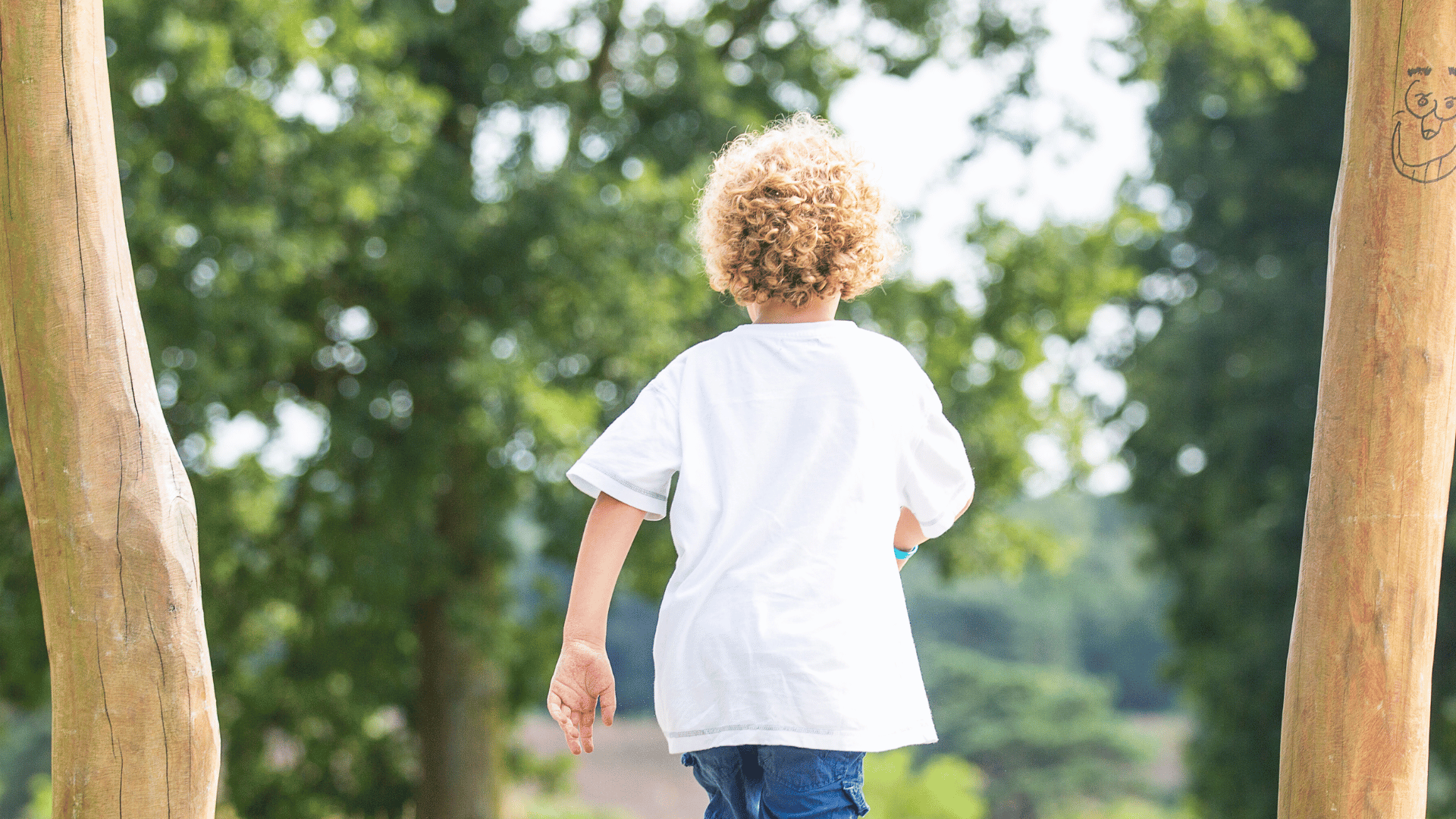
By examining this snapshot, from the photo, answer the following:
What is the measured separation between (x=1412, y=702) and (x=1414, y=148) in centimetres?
107

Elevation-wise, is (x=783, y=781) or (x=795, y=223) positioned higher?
(x=795, y=223)

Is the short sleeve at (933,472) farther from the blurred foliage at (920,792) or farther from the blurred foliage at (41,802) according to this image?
the blurred foliage at (920,792)

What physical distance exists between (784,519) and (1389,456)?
50.0 inches

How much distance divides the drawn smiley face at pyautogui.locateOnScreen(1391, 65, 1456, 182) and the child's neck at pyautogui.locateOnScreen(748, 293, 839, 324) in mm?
1217

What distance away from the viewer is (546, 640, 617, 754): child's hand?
6.76 ft

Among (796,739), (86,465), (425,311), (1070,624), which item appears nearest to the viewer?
(796,739)

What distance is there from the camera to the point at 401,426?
7824mm

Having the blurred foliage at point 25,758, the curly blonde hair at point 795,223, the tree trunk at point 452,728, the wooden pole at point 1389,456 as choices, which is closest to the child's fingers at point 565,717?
the curly blonde hair at point 795,223

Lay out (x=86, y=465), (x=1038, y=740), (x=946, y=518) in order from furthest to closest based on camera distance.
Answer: (x=1038, y=740) < (x=86, y=465) < (x=946, y=518)

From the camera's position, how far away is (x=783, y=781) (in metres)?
1.93

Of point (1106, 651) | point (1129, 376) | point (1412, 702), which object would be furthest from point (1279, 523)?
point (1106, 651)

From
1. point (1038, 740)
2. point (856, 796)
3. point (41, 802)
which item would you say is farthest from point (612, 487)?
point (1038, 740)

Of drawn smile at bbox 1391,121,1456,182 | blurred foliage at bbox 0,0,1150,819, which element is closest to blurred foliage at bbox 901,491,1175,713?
blurred foliage at bbox 0,0,1150,819

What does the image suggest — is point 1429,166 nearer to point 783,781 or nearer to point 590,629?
point 783,781
